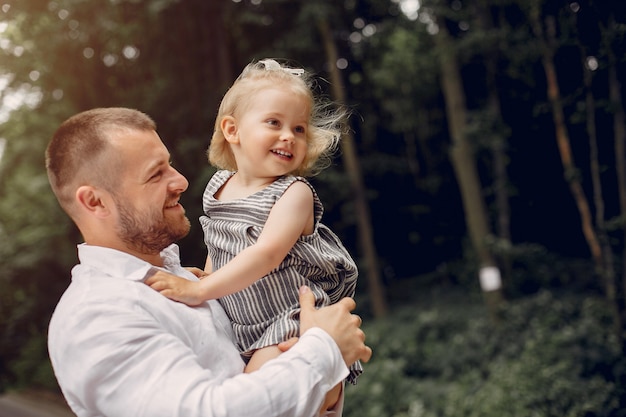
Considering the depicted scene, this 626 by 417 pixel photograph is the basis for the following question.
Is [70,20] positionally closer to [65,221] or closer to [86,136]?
[65,221]

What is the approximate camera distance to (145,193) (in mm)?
1568

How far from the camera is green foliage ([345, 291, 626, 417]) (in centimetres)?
752

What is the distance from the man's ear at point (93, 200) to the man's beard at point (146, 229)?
4 centimetres

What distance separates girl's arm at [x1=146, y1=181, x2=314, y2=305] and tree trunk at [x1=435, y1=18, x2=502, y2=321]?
31.0 feet

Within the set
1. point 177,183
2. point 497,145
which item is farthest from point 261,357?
point 497,145

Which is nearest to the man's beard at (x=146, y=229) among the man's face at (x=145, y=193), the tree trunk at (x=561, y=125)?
the man's face at (x=145, y=193)

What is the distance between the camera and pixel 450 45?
34.6 ft

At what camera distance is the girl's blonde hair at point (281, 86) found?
1.90 metres

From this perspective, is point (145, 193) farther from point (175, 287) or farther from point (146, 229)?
point (175, 287)

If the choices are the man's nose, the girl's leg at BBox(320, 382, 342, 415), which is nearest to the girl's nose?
the man's nose

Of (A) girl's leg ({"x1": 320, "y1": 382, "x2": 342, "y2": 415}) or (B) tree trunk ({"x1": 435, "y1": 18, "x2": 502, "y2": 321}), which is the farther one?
(B) tree trunk ({"x1": 435, "y1": 18, "x2": 502, "y2": 321})

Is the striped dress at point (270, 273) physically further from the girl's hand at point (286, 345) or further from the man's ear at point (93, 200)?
the man's ear at point (93, 200)

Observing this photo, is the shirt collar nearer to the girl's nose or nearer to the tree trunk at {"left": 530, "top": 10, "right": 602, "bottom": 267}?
the girl's nose

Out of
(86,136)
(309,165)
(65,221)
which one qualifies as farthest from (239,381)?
(65,221)
